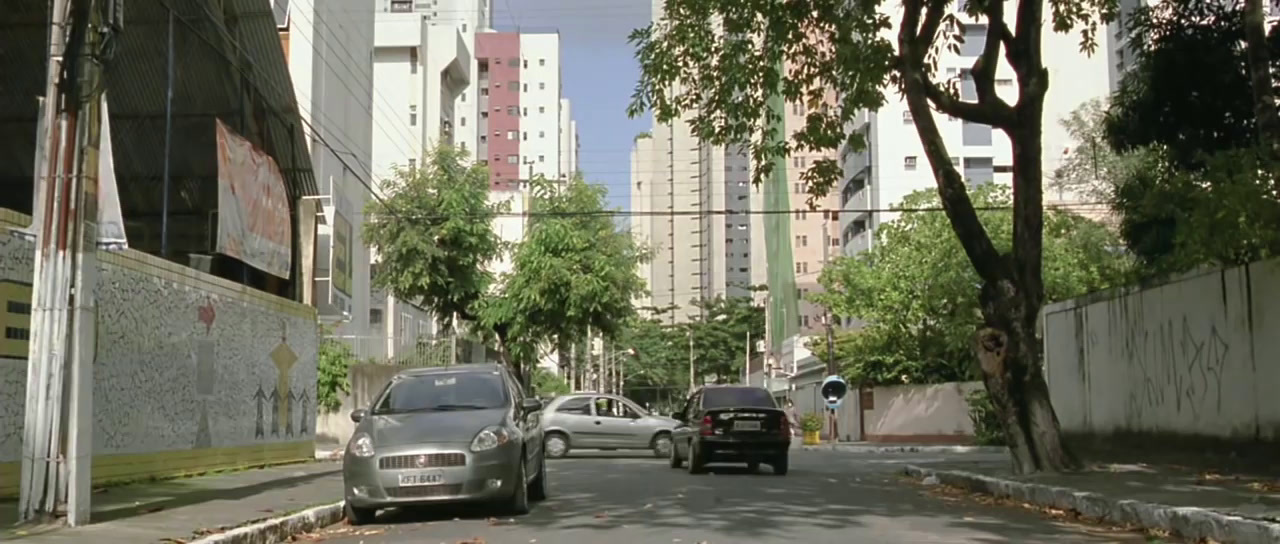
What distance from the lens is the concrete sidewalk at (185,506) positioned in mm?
9750

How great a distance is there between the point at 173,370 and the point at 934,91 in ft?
36.0

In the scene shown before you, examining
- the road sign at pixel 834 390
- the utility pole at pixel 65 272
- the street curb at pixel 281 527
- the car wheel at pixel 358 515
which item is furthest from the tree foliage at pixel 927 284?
the utility pole at pixel 65 272

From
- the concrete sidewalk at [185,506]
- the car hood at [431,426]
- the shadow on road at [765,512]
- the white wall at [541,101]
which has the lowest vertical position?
the shadow on road at [765,512]

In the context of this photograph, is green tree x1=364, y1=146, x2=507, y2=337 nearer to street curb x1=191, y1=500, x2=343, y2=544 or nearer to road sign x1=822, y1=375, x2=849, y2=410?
road sign x1=822, y1=375, x2=849, y2=410

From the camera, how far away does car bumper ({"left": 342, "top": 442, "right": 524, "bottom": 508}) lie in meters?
11.5

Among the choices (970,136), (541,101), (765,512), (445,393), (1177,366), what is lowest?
(765,512)

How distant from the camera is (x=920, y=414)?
138 feet

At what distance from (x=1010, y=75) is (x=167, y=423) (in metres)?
56.3

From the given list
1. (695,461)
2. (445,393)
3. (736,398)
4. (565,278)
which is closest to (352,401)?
(565,278)

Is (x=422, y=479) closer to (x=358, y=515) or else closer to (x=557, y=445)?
(x=358, y=515)

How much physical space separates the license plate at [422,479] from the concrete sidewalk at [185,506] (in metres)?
1.29

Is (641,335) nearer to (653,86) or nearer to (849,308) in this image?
(849,308)

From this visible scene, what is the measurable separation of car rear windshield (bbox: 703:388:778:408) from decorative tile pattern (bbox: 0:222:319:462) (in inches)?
288

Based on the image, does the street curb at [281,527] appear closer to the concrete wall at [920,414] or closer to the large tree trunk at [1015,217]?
the large tree trunk at [1015,217]
